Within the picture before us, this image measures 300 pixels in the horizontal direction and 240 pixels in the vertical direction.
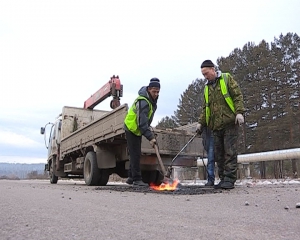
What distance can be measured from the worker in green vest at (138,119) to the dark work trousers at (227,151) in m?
1.15

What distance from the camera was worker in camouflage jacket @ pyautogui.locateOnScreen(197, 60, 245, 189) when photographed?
5.97m

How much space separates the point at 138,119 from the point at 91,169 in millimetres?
2768

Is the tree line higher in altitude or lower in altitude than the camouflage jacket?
higher

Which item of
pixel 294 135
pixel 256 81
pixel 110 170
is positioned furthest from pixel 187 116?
pixel 110 170

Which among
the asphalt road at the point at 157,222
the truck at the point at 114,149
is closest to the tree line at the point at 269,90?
the truck at the point at 114,149

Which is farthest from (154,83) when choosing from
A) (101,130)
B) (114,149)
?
(114,149)

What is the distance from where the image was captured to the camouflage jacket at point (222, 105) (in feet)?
19.9

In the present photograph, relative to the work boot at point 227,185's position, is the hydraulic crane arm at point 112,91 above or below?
above

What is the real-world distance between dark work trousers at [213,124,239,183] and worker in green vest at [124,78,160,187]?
1152 millimetres

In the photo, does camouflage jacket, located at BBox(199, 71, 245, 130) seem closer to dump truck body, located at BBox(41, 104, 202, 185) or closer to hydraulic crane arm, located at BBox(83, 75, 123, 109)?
dump truck body, located at BBox(41, 104, 202, 185)

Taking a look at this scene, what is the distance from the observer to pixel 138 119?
21.5 feet

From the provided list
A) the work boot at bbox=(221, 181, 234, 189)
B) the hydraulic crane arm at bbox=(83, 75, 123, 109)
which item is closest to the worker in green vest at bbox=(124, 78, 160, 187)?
the work boot at bbox=(221, 181, 234, 189)

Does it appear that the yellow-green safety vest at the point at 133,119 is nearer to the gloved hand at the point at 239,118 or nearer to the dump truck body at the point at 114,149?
the dump truck body at the point at 114,149

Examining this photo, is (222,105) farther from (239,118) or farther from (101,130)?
(101,130)
